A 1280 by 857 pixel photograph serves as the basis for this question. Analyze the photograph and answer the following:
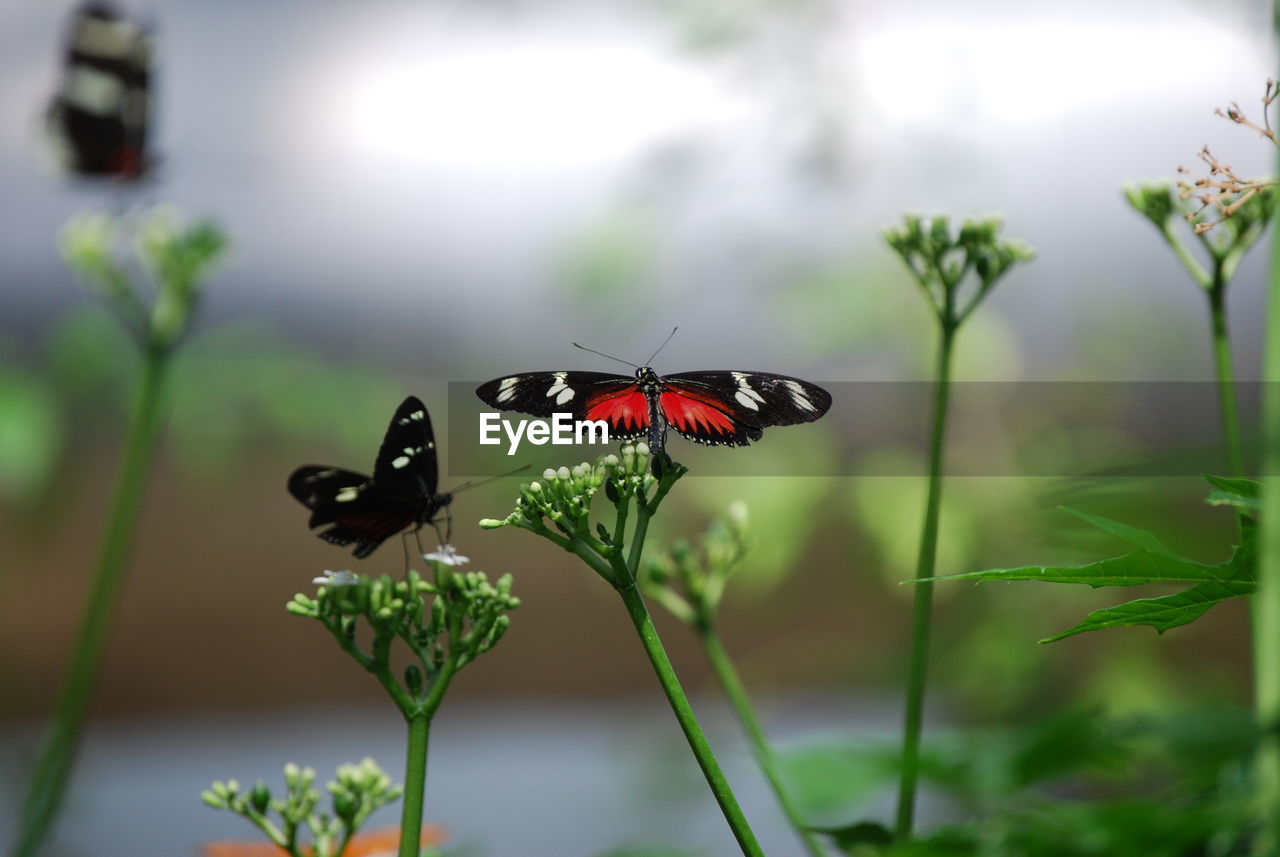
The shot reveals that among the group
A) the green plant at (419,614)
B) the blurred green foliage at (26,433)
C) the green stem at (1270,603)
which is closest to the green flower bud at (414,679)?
the green plant at (419,614)

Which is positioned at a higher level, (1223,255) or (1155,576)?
(1223,255)

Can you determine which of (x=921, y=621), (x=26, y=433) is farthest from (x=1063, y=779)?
(x=26, y=433)

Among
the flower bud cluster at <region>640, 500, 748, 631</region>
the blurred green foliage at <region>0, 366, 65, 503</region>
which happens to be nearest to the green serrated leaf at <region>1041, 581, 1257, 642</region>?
the flower bud cluster at <region>640, 500, 748, 631</region>

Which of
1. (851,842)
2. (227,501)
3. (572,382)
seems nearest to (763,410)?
(572,382)

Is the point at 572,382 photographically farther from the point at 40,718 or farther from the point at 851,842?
the point at 40,718

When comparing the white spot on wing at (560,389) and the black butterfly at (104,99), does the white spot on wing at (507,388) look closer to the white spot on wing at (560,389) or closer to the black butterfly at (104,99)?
the white spot on wing at (560,389)

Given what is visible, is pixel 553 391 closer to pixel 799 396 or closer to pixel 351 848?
pixel 799 396
